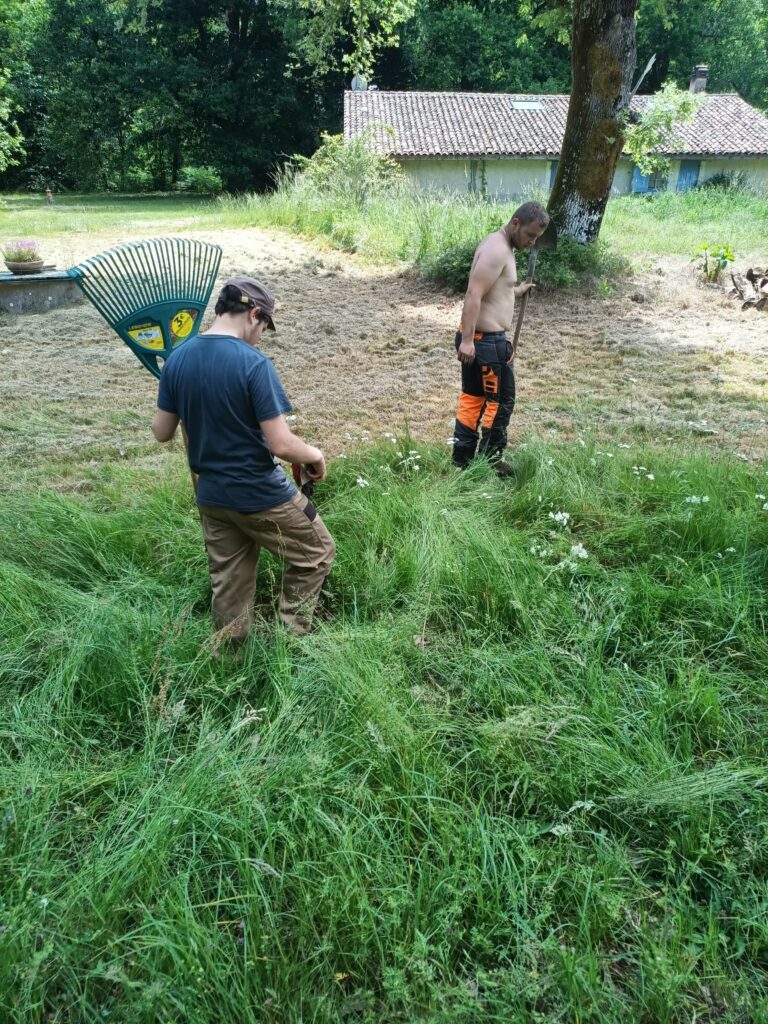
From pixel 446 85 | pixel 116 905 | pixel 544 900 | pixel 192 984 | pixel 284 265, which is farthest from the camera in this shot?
pixel 446 85

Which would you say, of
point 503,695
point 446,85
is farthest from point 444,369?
point 446,85

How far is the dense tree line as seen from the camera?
33.0 metres

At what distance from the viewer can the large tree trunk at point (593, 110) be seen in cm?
938

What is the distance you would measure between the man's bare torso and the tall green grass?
1468mm

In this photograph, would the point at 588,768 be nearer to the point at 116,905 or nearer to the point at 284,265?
the point at 116,905

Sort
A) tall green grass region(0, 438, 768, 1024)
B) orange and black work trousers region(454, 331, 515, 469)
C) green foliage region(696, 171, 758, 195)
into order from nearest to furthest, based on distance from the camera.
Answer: tall green grass region(0, 438, 768, 1024) → orange and black work trousers region(454, 331, 515, 469) → green foliage region(696, 171, 758, 195)

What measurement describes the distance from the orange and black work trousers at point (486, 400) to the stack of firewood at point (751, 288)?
6565 mm

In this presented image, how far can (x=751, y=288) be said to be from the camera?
9.91m

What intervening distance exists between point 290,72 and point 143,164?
28.2 feet

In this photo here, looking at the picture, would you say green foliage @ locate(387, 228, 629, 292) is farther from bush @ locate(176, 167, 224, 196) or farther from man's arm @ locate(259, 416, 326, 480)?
bush @ locate(176, 167, 224, 196)

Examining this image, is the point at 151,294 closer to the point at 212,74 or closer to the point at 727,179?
the point at 727,179

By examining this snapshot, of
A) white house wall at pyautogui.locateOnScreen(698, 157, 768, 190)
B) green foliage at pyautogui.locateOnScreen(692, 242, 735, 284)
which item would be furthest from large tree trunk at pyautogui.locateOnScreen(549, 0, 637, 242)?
white house wall at pyautogui.locateOnScreen(698, 157, 768, 190)

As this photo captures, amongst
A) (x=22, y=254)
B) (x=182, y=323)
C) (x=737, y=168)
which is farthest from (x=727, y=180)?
(x=182, y=323)

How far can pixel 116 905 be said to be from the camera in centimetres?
188
